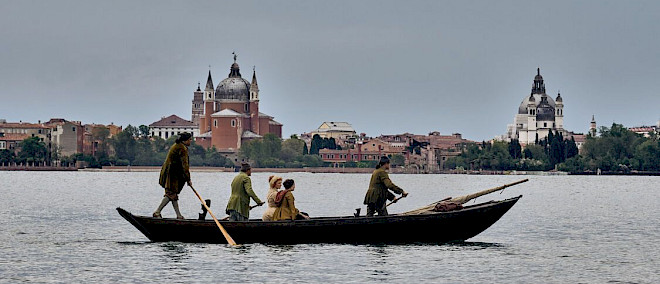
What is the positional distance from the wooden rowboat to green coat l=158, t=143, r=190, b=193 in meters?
0.73

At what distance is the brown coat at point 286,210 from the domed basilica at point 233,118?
150 m

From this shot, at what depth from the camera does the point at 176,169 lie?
1008 inches

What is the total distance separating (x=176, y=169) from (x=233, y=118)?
505 ft

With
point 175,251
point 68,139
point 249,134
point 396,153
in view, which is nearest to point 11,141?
point 68,139

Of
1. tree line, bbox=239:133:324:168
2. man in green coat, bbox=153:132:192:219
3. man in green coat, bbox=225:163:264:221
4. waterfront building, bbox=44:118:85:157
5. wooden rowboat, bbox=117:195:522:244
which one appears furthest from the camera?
tree line, bbox=239:133:324:168

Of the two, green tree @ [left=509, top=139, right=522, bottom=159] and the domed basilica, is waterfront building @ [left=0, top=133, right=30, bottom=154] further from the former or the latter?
green tree @ [left=509, top=139, right=522, bottom=159]

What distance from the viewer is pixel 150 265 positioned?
23141 mm

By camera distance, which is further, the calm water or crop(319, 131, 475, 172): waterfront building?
crop(319, 131, 475, 172): waterfront building

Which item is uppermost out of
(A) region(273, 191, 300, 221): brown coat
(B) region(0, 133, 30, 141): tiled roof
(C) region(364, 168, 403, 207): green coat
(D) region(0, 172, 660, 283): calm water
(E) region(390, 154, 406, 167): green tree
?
(B) region(0, 133, 30, 141): tiled roof

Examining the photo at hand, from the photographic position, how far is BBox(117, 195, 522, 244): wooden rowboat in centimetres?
2533

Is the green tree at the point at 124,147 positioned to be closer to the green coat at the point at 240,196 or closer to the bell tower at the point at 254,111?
the bell tower at the point at 254,111

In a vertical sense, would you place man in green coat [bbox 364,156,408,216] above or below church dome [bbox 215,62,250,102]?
below

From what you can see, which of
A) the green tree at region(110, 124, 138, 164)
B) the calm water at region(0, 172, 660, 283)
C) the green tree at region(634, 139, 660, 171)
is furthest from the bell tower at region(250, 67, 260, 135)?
the calm water at region(0, 172, 660, 283)

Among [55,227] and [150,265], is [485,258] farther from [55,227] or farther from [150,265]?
[55,227]
